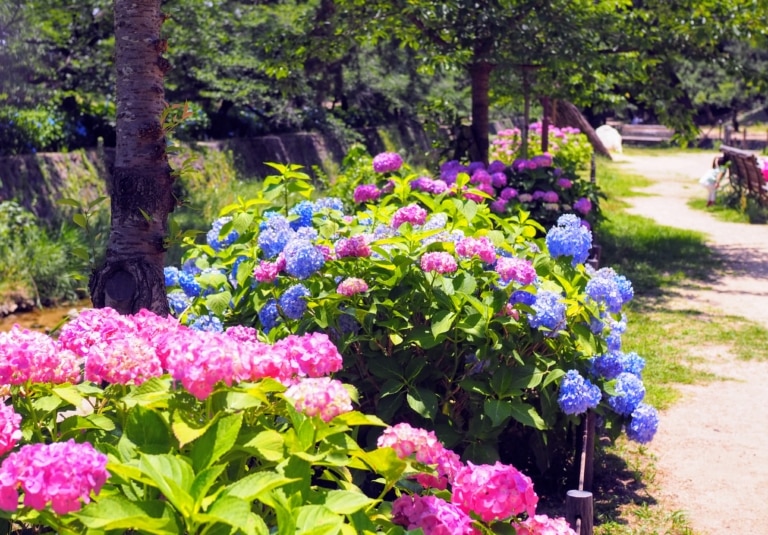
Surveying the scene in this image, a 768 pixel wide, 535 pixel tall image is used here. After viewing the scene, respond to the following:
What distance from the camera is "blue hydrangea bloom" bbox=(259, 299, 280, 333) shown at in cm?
368

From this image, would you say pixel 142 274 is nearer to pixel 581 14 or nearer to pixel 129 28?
pixel 129 28

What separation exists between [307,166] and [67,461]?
1483 cm

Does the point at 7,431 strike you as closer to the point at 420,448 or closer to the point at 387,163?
the point at 420,448

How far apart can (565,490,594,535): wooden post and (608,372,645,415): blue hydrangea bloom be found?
47.9 inches

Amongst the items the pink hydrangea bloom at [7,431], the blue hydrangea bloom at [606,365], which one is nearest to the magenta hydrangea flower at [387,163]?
the blue hydrangea bloom at [606,365]

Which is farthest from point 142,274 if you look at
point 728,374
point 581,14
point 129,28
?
point 581,14

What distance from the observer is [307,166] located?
16188 millimetres

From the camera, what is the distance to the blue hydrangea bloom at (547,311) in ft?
11.6

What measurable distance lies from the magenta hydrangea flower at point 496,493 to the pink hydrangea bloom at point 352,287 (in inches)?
59.4

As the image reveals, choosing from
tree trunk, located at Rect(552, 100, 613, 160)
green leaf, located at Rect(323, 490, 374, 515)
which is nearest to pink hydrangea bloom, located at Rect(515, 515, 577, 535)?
green leaf, located at Rect(323, 490, 374, 515)

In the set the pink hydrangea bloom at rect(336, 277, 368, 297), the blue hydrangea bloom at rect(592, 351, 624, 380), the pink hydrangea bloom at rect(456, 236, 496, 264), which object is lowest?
the blue hydrangea bloom at rect(592, 351, 624, 380)

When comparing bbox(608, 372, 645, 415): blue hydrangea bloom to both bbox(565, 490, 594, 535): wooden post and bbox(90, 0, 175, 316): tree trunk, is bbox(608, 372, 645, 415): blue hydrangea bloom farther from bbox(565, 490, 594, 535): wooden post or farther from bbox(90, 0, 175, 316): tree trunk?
bbox(90, 0, 175, 316): tree trunk

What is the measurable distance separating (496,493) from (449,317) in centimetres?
150

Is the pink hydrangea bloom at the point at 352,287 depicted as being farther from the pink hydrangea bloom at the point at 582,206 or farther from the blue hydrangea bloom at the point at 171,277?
the pink hydrangea bloom at the point at 582,206
